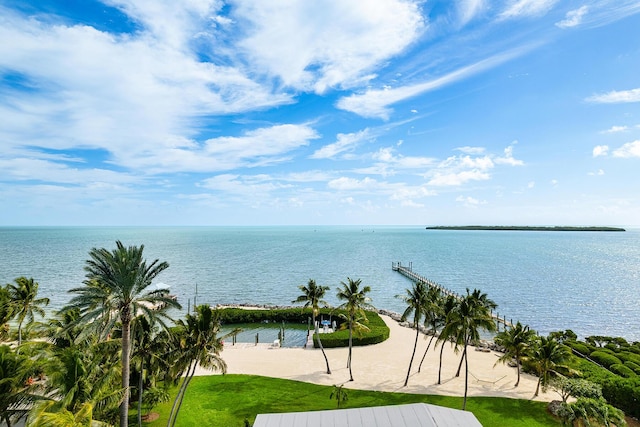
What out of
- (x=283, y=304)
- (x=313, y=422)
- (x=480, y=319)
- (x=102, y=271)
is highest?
(x=102, y=271)

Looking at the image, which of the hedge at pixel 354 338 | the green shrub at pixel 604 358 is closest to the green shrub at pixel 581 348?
the green shrub at pixel 604 358

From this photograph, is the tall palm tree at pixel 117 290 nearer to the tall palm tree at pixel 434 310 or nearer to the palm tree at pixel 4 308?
the palm tree at pixel 4 308

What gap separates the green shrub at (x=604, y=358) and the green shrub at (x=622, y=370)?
4.82ft

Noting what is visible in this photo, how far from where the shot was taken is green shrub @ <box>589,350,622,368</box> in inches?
1586

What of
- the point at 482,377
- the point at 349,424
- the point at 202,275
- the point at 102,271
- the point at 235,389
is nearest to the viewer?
the point at 349,424

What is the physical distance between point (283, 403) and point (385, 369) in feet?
47.9

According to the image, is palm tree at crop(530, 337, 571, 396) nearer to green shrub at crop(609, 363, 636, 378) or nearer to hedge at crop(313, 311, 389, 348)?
green shrub at crop(609, 363, 636, 378)

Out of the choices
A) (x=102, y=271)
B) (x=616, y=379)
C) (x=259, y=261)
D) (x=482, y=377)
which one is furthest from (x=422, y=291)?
(x=259, y=261)

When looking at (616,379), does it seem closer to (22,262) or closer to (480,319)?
(480,319)

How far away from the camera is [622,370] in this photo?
123 ft

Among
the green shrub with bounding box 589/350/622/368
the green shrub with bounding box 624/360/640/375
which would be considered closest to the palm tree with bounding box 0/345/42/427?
the green shrub with bounding box 624/360/640/375

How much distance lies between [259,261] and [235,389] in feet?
380

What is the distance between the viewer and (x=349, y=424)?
1861 centimetres

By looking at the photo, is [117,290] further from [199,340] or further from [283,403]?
[283,403]
